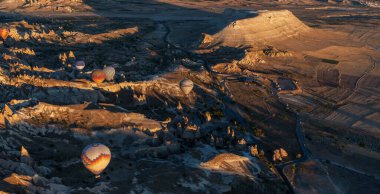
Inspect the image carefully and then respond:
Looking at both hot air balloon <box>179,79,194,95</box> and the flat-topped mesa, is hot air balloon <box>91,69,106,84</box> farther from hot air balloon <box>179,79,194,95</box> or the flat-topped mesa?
the flat-topped mesa

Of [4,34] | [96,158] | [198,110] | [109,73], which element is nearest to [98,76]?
[109,73]

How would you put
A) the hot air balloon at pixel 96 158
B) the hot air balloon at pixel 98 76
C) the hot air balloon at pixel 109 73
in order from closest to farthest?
the hot air balloon at pixel 96 158 < the hot air balloon at pixel 98 76 < the hot air balloon at pixel 109 73

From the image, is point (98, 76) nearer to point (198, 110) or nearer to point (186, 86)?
point (186, 86)

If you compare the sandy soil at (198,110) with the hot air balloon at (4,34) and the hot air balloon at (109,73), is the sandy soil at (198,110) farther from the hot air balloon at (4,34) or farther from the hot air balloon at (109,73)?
the hot air balloon at (109,73)

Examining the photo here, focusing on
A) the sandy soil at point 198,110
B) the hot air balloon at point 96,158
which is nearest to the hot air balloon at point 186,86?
A: the sandy soil at point 198,110

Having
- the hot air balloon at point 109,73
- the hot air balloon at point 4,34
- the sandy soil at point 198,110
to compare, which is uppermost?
the hot air balloon at point 4,34

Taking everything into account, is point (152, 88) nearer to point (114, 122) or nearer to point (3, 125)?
point (114, 122)

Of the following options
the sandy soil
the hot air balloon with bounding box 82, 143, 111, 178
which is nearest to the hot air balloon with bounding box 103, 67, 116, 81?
the sandy soil
